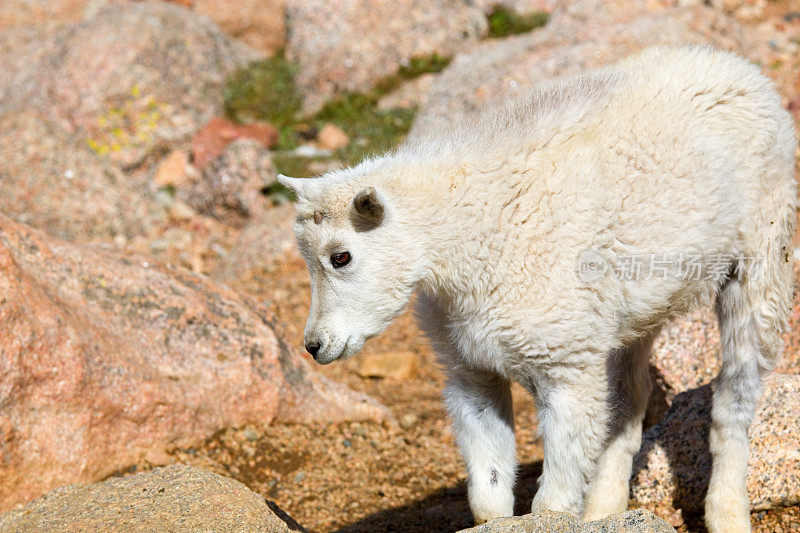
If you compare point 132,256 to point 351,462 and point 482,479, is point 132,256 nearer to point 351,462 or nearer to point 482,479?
point 351,462

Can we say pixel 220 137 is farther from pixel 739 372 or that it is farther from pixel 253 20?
pixel 739 372

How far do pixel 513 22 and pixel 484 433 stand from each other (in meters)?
13.1

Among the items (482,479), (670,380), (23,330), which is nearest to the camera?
(482,479)


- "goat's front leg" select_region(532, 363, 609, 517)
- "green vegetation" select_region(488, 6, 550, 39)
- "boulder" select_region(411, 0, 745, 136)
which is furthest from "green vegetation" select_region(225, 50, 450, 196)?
"goat's front leg" select_region(532, 363, 609, 517)

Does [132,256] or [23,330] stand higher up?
[23,330]

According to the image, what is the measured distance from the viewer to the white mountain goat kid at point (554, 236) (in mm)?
4965

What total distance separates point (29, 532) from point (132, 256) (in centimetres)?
346

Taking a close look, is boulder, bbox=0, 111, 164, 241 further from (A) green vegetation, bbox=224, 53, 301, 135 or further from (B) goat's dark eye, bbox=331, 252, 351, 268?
(B) goat's dark eye, bbox=331, 252, 351, 268

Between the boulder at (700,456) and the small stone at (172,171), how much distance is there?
9.89 meters

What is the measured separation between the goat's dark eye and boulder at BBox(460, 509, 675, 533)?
1.62 m

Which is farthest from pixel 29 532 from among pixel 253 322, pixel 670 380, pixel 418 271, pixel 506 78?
pixel 506 78

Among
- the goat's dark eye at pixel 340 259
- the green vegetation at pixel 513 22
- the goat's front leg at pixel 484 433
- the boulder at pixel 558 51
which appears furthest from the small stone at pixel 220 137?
the goat's dark eye at pixel 340 259

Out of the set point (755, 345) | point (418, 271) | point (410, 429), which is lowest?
point (410, 429)

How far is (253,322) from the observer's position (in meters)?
7.79
